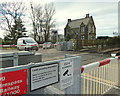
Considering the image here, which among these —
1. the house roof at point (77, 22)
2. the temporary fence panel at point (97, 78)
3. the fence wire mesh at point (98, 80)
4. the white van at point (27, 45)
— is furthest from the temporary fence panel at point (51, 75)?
the house roof at point (77, 22)

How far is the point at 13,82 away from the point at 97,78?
7.12ft

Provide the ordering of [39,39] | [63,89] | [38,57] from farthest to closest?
[39,39] → [38,57] → [63,89]

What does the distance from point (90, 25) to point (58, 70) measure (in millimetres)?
40456

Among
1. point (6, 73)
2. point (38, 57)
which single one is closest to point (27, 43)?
point (38, 57)

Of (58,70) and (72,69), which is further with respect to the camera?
(72,69)

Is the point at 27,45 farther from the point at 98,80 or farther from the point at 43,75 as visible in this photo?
the point at 43,75

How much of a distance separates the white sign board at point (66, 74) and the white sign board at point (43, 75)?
11 cm

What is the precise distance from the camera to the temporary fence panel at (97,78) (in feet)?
7.56

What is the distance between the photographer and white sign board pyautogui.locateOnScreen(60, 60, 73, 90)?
1662 mm

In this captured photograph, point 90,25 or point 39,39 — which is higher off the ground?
point 90,25

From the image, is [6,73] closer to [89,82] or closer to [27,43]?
[89,82]

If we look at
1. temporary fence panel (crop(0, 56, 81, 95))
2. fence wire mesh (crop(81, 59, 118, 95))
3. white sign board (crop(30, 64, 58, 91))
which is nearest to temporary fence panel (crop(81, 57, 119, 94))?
fence wire mesh (crop(81, 59, 118, 95))

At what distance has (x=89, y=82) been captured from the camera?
251 centimetres

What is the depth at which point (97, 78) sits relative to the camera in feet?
8.85
